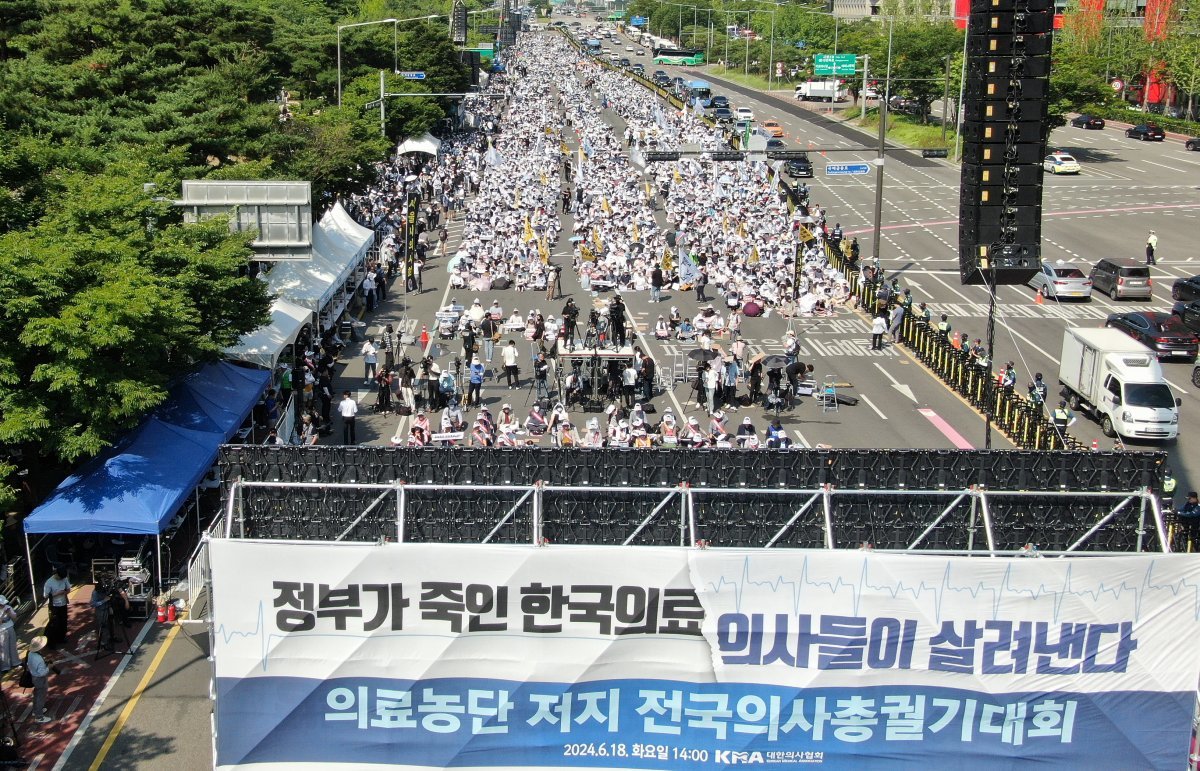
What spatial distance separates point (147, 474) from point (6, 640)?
4.50 meters

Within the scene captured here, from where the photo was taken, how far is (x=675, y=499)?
55.9ft

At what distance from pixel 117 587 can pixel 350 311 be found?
23.7m

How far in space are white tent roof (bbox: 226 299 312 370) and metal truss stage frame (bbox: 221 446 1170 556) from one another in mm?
10416

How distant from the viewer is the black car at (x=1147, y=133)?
88.2m

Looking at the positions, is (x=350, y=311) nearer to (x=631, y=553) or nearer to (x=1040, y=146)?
(x=1040, y=146)

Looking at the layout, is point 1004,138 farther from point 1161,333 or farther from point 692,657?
point 692,657

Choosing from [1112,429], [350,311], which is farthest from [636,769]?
[350,311]

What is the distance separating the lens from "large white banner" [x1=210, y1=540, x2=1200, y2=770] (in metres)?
14.2

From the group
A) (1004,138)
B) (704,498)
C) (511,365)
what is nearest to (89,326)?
(704,498)

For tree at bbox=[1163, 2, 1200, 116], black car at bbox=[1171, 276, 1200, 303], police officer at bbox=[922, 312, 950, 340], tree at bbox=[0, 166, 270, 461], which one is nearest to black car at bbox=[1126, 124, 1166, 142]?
tree at bbox=[1163, 2, 1200, 116]

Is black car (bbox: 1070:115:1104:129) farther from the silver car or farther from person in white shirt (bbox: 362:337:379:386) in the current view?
person in white shirt (bbox: 362:337:379:386)

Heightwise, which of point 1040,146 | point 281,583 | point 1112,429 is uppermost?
point 1040,146

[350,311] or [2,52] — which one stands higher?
[2,52]

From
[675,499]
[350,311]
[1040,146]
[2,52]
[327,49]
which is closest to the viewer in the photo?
[675,499]
